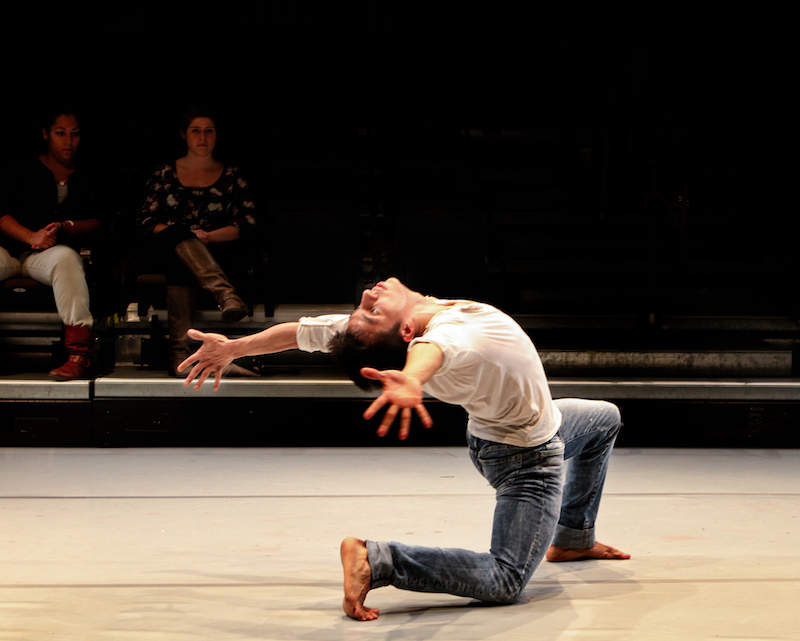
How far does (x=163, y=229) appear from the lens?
165 inches

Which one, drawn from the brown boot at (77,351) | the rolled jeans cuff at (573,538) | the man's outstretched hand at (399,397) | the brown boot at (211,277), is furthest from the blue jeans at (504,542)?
the brown boot at (77,351)

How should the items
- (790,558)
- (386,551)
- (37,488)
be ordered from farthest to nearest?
(37,488) < (790,558) < (386,551)

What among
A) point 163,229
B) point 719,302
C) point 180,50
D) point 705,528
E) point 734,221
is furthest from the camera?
point 180,50

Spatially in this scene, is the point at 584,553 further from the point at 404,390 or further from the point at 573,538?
the point at 404,390

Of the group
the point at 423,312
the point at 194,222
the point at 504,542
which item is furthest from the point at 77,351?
the point at 504,542

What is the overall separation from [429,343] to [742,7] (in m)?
7.34

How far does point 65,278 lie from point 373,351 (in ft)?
8.56

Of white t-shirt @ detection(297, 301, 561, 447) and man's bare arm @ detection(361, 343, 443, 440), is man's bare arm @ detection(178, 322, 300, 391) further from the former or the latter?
man's bare arm @ detection(361, 343, 443, 440)

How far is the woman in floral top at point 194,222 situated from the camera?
4074 mm

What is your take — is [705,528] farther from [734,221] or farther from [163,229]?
[734,221]

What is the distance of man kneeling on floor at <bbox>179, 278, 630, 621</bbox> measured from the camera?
1888 mm

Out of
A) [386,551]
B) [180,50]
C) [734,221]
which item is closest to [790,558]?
[386,551]

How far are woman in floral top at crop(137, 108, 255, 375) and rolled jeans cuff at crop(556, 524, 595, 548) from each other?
212 cm

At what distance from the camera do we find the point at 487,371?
188 centimetres
